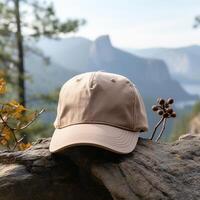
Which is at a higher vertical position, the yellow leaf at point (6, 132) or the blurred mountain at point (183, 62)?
the yellow leaf at point (6, 132)

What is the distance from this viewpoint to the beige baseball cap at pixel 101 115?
54.3 inches

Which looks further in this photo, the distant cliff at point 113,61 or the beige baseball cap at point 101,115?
the distant cliff at point 113,61

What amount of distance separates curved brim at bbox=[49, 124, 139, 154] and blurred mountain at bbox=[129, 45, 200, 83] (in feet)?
184

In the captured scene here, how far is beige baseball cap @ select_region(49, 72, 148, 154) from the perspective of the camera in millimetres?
1379

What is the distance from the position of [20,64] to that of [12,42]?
1.87 ft

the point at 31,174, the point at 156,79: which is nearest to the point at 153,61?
the point at 156,79

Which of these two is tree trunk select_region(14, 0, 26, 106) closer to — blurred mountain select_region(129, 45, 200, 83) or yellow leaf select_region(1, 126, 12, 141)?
yellow leaf select_region(1, 126, 12, 141)

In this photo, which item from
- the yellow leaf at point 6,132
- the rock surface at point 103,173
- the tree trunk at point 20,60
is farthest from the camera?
the tree trunk at point 20,60

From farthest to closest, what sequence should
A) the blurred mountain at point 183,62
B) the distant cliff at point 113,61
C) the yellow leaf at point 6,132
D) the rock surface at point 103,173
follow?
the blurred mountain at point 183,62, the distant cliff at point 113,61, the yellow leaf at point 6,132, the rock surface at point 103,173

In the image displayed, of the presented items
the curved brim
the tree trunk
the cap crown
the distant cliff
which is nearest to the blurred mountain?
the distant cliff

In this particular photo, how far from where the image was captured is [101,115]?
1.43m

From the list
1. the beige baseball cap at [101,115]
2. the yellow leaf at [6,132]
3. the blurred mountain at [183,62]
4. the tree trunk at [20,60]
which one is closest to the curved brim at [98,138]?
the beige baseball cap at [101,115]

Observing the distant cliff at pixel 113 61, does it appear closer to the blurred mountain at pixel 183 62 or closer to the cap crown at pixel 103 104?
the blurred mountain at pixel 183 62

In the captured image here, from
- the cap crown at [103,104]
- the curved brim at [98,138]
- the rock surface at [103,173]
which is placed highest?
the cap crown at [103,104]
